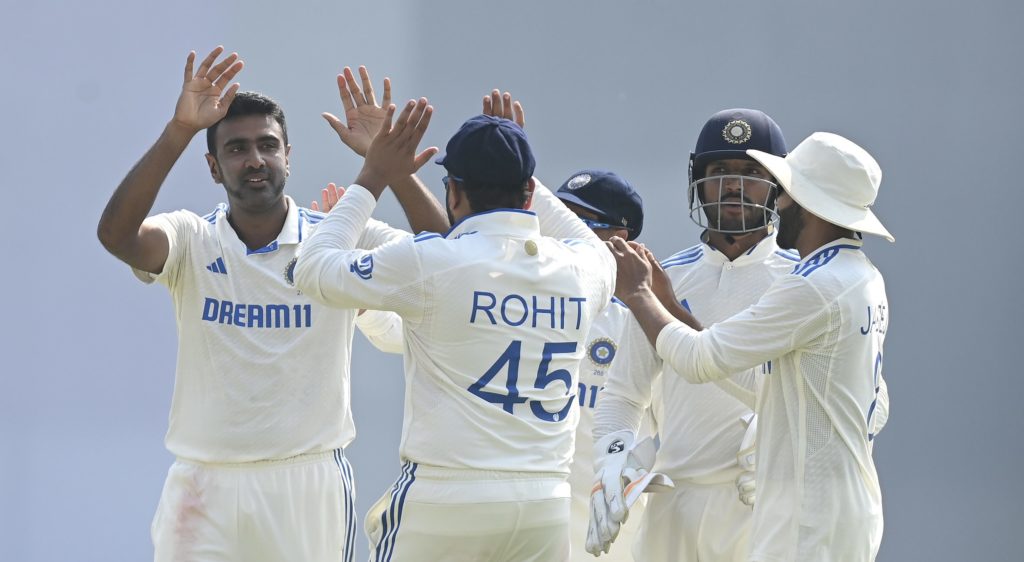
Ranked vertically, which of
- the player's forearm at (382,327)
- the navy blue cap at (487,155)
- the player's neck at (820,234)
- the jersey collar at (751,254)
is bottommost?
the player's forearm at (382,327)

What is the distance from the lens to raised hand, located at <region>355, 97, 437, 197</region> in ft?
9.61

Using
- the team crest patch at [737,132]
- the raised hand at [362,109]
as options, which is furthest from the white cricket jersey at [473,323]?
the team crest patch at [737,132]

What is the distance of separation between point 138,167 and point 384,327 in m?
0.81

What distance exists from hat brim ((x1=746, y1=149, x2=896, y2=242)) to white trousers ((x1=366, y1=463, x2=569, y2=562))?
2.64ft

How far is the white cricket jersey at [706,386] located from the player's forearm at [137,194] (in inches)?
46.5

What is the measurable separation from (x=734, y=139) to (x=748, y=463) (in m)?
0.81

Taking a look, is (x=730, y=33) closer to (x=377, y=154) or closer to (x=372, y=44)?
(x=372, y=44)

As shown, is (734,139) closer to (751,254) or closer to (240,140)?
(751,254)

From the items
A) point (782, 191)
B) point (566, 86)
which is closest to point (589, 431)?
point (782, 191)

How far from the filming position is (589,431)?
389cm

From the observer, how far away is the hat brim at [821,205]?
9.44 ft

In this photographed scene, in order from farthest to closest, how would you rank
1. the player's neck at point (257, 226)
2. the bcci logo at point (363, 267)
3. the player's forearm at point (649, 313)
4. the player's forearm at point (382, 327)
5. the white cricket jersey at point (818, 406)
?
the player's forearm at point (382, 327)
the player's neck at point (257, 226)
the player's forearm at point (649, 313)
the white cricket jersey at point (818, 406)
the bcci logo at point (363, 267)

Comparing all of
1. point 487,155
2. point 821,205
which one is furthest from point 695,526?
point 487,155

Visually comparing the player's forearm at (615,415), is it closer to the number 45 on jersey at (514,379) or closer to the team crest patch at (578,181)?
the number 45 on jersey at (514,379)
